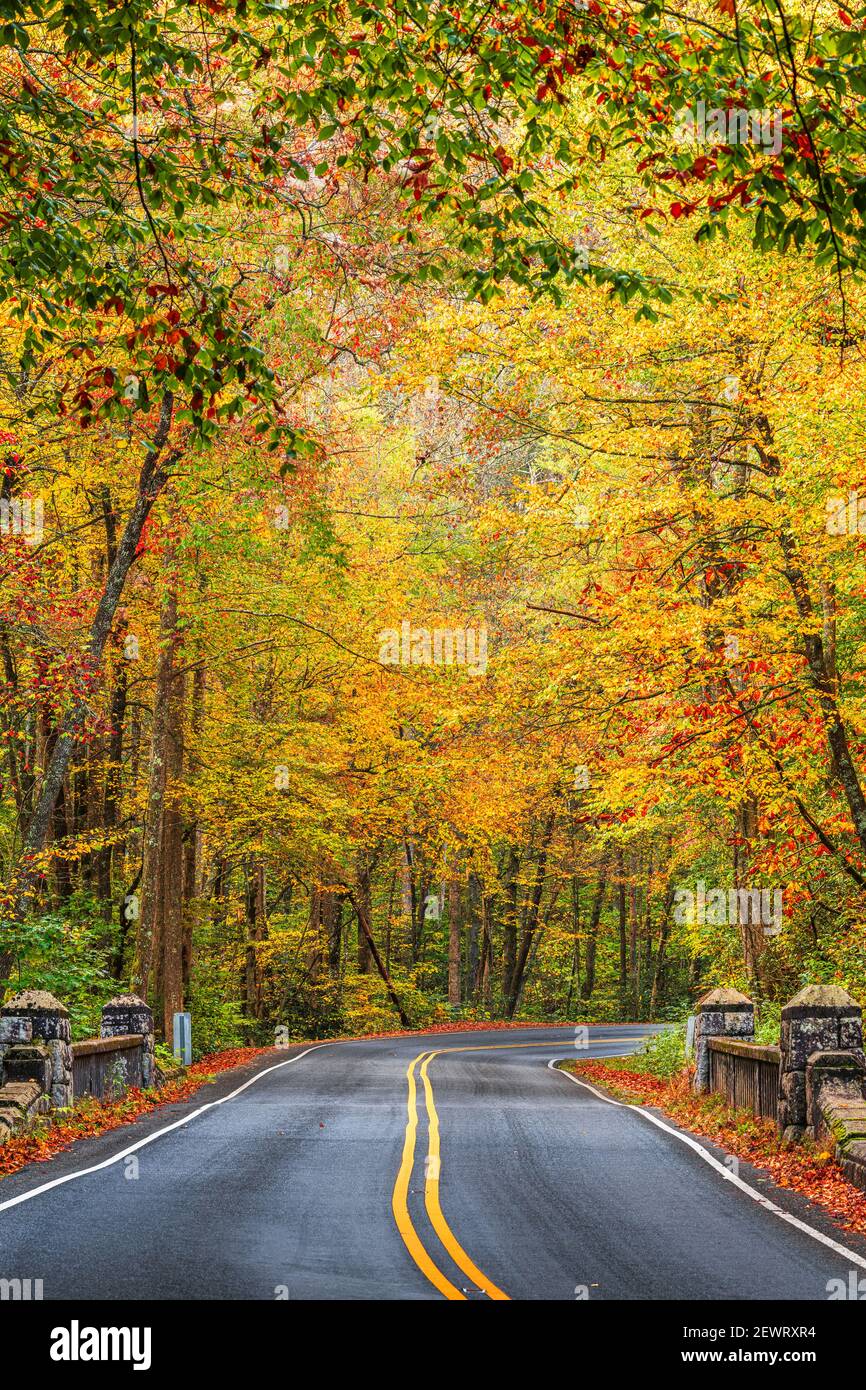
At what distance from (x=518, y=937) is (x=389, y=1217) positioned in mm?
40645

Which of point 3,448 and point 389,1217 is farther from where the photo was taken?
point 3,448

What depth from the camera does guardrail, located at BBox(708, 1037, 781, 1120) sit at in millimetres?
14352

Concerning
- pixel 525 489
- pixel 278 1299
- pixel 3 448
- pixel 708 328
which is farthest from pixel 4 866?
pixel 278 1299

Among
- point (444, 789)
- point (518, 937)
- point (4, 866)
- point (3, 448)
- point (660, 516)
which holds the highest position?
point (3, 448)

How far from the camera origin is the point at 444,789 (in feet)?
105

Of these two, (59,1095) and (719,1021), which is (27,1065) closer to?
(59,1095)

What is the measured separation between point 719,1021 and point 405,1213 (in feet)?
29.9

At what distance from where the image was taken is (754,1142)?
45.8ft

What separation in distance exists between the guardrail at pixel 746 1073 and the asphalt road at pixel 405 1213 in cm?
126

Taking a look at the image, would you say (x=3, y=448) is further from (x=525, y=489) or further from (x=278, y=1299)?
(x=278, y=1299)

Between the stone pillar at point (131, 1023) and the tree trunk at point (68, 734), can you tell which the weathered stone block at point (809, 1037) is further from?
the tree trunk at point (68, 734)

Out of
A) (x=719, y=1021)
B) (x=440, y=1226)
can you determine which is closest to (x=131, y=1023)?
(x=719, y=1021)

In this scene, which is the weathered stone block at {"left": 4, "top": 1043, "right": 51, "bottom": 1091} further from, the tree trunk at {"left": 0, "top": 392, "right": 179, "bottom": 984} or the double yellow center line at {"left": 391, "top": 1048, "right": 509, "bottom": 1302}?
the double yellow center line at {"left": 391, "top": 1048, "right": 509, "bottom": 1302}

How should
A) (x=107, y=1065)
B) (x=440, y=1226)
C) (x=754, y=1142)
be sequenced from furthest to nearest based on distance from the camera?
(x=107, y=1065) → (x=754, y=1142) → (x=440, y=1226)
